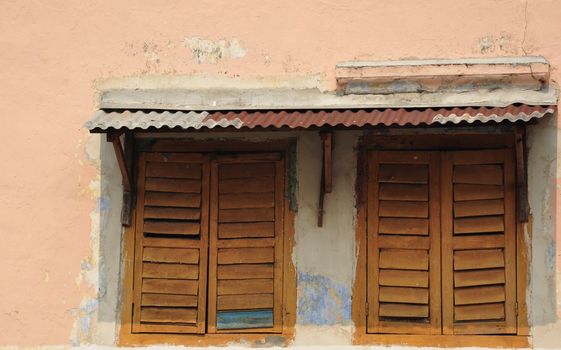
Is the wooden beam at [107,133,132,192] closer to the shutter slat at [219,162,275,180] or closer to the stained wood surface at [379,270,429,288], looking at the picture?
the shutter slat at [219,162,275,180]

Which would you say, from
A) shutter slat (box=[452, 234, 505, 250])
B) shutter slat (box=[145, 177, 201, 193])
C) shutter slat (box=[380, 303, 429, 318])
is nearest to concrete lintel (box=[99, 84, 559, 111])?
shutter slat (box=[145, 177, 201, 193])

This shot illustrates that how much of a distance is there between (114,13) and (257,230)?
1.83m

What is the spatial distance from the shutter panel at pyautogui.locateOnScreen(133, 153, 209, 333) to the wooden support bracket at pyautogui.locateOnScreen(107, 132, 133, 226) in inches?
2.9

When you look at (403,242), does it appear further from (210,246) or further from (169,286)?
(169,286)

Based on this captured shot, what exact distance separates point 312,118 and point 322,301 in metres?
1.22

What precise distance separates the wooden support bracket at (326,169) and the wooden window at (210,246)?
0.27 meters

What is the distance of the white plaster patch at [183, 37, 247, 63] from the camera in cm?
766

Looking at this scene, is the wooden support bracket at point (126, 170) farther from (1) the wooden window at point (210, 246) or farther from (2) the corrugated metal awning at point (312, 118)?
(2) the corrugated metal awning at point (312, 118)

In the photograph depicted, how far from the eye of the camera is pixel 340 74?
739 cm

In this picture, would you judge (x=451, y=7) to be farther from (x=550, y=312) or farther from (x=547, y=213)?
(x=550, y=312)

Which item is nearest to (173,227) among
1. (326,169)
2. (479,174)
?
(326,169)

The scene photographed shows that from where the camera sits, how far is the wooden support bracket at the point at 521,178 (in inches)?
281

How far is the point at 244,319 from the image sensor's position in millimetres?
7406

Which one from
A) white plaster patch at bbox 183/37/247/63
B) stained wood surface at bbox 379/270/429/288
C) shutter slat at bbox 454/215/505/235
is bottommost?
stained wood surface at bbox 379/270/429/288
